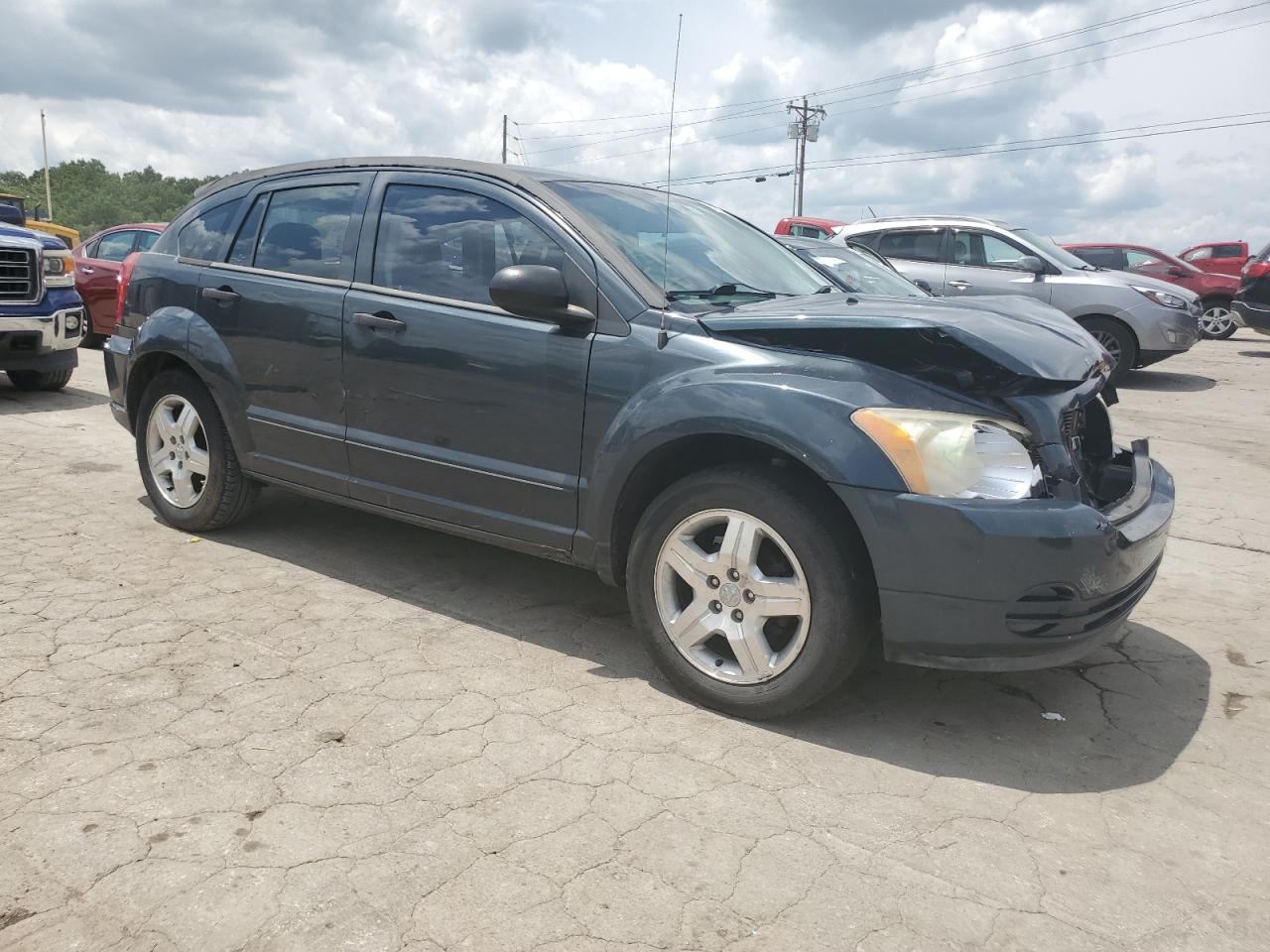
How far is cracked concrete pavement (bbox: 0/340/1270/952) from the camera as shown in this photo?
2299 millimetres

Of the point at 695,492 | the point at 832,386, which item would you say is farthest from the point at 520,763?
the point at 832,386

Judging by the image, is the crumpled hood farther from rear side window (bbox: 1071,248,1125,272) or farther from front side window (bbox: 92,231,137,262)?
rear side window (bbox: 1071,248,1125,272)

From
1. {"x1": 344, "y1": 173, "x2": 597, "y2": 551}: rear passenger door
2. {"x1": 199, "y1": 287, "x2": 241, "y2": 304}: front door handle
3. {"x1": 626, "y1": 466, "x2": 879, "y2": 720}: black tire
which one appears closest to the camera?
{"x1": 626, "y1": 466, "x2": 879, "y2": 720}: black tire

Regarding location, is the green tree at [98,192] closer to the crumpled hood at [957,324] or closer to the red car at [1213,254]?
the red car at [1213,254]

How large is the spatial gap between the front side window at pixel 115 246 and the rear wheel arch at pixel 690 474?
36.0 ft

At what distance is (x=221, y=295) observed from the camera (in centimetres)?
461

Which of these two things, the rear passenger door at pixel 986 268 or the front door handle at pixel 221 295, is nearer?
the front door handle at pixel 221 295

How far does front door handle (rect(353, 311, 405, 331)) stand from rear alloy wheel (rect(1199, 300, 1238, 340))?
17607mm

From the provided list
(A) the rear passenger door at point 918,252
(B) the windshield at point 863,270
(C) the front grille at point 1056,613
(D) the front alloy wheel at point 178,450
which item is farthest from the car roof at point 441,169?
(A) the rear passenger door at point 918,252

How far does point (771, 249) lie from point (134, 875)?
3342 millimetres

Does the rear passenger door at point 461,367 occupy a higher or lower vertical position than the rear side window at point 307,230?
lower

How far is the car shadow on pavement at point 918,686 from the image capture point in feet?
10.2

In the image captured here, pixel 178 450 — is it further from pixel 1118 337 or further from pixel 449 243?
pixel 1118 337

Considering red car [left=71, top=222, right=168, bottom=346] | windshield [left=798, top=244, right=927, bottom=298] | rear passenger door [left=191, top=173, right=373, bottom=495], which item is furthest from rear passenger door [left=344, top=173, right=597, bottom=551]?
red car [left=71, top=222, right=168, bottom=346]
